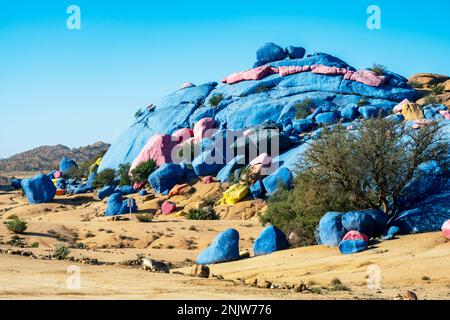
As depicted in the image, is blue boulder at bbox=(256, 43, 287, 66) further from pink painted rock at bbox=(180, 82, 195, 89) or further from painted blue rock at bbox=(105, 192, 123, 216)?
painted blue rock at bbox=(105, 192, 123, 216)

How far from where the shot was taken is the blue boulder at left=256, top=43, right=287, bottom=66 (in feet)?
204

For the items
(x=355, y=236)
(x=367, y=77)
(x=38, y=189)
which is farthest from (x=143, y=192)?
(x=355, y=236)

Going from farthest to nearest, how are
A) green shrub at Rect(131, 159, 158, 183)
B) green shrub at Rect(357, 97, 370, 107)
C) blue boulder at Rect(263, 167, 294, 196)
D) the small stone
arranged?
green shrub at Rect(357, 97, 370, 107), green shrub at Rect(131, 159, 158, 183), blue boulder at Rect(263, 167, 294, 196), the small stone

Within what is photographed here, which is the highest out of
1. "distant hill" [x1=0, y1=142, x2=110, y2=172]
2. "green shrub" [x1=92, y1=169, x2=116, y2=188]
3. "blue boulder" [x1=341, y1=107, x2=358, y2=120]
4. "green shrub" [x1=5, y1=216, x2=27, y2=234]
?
"blue boulder" [x1=341, y1=107, x2=358, y2=120]

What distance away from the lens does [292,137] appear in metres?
44.6

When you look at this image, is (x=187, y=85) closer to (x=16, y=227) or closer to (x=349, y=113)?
(x=349, y=113)

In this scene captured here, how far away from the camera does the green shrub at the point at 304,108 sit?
51.1 metres

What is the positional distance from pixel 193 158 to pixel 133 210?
11.6 meters

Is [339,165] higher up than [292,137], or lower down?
higher up

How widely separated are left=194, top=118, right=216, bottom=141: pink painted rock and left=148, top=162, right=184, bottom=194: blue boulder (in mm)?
7640

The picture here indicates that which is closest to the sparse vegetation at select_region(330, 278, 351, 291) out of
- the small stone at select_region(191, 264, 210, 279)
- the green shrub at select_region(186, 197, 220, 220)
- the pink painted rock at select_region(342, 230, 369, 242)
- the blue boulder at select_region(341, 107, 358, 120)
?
the small stone at select_region(191, 264, 210, 279)

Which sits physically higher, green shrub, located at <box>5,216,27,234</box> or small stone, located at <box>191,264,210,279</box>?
small stone, located at <box>191,264,210,279</box>
